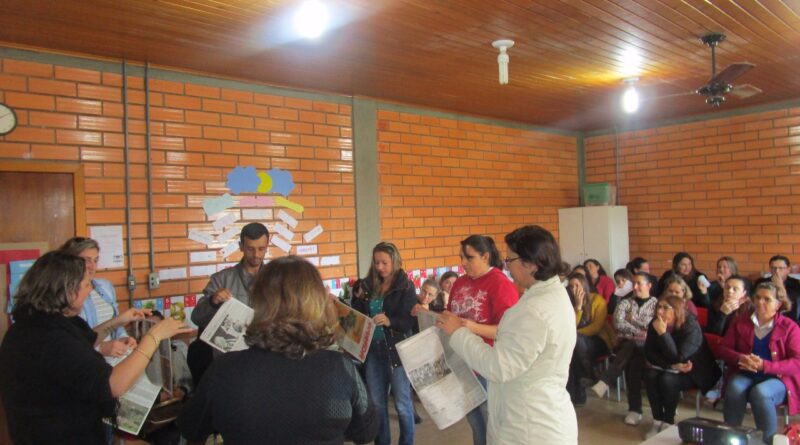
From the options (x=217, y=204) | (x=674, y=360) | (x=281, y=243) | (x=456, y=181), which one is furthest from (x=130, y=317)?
(x=456, y=181)

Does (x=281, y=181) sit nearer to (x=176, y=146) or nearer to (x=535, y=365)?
(x=176, y=146)

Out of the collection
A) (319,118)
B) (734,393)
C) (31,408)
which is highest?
(319,118)

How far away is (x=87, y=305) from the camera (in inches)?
127

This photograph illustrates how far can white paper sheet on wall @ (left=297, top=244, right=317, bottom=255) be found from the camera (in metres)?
5.05

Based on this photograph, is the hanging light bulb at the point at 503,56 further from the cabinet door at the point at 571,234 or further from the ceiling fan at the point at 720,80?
the cabinet door at the point at 571,234

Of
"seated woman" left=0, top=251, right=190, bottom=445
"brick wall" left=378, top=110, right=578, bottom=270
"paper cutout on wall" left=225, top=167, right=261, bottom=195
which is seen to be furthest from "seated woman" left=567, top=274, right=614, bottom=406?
"seated woman" left=0, top=251, right=190, bottom=445

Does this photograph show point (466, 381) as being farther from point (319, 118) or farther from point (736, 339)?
point (319, 118)

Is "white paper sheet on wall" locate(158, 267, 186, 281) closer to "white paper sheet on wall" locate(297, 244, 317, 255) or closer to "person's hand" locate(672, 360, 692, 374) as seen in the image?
"white paper sheet on wall" locate(297, 244, 317, 255)

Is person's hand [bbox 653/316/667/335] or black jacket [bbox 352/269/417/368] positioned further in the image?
person's hand [bbox 653/316/667/335]

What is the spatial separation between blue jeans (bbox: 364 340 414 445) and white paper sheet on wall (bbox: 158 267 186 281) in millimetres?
1748

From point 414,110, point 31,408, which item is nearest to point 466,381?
point 31,408

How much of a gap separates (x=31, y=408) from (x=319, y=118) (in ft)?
12.3

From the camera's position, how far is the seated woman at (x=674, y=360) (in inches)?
164

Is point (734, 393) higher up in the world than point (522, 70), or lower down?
lower down
